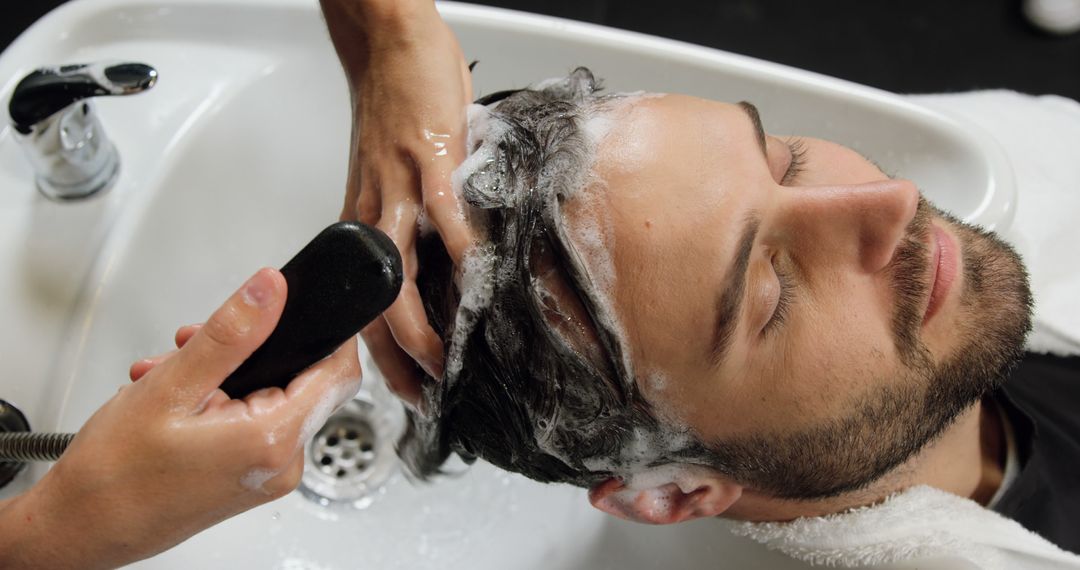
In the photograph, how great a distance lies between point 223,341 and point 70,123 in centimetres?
42

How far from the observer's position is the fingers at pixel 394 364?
0.71 metres

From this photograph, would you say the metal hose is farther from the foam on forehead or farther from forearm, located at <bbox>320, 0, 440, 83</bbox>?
forearm, located at <bbox>320, 0, 440, 83</bbox>

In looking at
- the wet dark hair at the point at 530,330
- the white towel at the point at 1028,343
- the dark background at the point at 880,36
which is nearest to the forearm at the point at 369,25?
the wet dark hair at the point at 530,330

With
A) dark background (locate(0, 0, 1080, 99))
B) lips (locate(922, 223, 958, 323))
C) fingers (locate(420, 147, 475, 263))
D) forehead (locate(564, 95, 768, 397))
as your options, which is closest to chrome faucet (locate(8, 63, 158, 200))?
fingers (locate(420, 147, 475, 263))

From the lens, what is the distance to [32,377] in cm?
75

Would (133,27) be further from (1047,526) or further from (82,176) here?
(1047,526)

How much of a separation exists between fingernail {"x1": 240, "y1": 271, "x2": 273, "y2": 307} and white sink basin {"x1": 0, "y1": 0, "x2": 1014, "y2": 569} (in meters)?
0.38

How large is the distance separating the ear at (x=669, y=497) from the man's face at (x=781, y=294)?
5cm

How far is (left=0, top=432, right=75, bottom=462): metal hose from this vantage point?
624 millimetres

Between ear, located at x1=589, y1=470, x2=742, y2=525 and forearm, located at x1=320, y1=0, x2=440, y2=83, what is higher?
forearm, located at x1=320, y1=0, x2=440, y2=83

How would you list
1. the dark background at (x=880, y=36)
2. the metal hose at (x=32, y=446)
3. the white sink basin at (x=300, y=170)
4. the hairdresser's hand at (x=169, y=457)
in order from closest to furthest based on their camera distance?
the hairdresser's hand at (x=169, y=457)
the metal hose at (x=32, y=446)
the white sink basin at (x=300, y=170)
the dark background at (x=880, y=36)

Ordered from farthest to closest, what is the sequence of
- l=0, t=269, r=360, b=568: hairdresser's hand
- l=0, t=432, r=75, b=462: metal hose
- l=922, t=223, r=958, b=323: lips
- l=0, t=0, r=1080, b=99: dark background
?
l=0, t=0, r=1080, b=99: dark background < l=922, t=223, r=958, b=323: lips < l=0, t=432, r=75, b=462: metal hose < l=0, t=269, r=360, b=568: hairdresser's hand

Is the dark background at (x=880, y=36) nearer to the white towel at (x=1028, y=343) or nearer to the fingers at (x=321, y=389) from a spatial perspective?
the white towel at (x=1028, y=343)

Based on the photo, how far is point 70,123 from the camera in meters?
0.79
